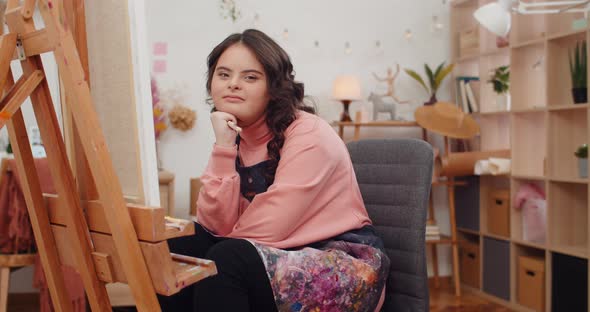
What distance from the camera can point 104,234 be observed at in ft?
3.93

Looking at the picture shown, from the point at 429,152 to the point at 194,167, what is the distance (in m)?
2.42

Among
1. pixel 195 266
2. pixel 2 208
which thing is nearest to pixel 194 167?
pixel 2 208

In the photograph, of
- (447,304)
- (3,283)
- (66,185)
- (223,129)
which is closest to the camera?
(66,185)

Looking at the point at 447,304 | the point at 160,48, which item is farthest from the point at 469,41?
the point at 160,48

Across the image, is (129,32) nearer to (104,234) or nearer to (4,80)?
(4,80)

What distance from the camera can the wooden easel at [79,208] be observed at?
1097 millimetres

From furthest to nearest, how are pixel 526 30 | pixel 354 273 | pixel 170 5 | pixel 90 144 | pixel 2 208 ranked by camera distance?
pixel 170 5 < pixel 526 30 < pixel 2 208 < pixel 354 273 < pixel 90 144

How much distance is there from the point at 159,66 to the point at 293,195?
8.36 ft

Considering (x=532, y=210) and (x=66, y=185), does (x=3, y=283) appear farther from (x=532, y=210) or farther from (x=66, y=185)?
(x=532, y=210)

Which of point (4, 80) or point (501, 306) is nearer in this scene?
point (4, 80)

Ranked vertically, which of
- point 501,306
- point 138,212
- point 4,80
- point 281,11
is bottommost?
point 501,306

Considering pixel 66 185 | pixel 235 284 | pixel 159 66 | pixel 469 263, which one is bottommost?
pixel 469 263

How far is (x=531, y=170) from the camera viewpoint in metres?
3.36

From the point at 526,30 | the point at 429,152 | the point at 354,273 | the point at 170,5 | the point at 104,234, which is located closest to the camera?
the point at 104,234
